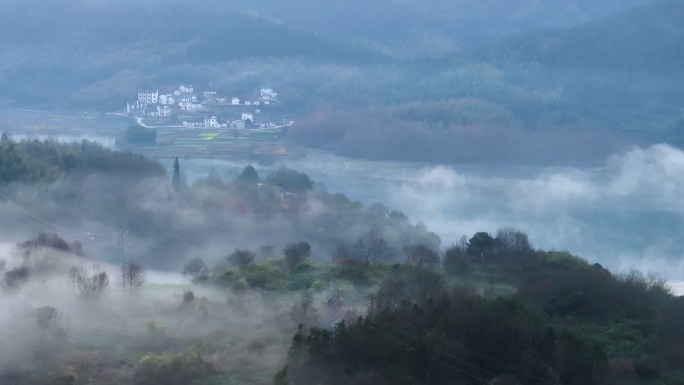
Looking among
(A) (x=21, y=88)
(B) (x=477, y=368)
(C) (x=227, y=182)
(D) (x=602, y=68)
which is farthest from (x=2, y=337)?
(D) (x=602, y=68)

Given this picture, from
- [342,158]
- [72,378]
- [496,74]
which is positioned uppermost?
[496,74]

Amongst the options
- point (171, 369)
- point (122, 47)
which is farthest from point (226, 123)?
point (171, 369)

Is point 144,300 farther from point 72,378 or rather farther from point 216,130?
point 216,130

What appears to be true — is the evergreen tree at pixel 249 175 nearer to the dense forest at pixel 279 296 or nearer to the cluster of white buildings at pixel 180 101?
the dense forest at pixel 279 296

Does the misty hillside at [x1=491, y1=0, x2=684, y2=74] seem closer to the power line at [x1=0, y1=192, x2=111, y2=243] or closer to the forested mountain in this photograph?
the forested mountain

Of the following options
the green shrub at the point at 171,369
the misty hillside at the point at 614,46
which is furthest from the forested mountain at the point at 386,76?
the green shrub at the point at 171,369
